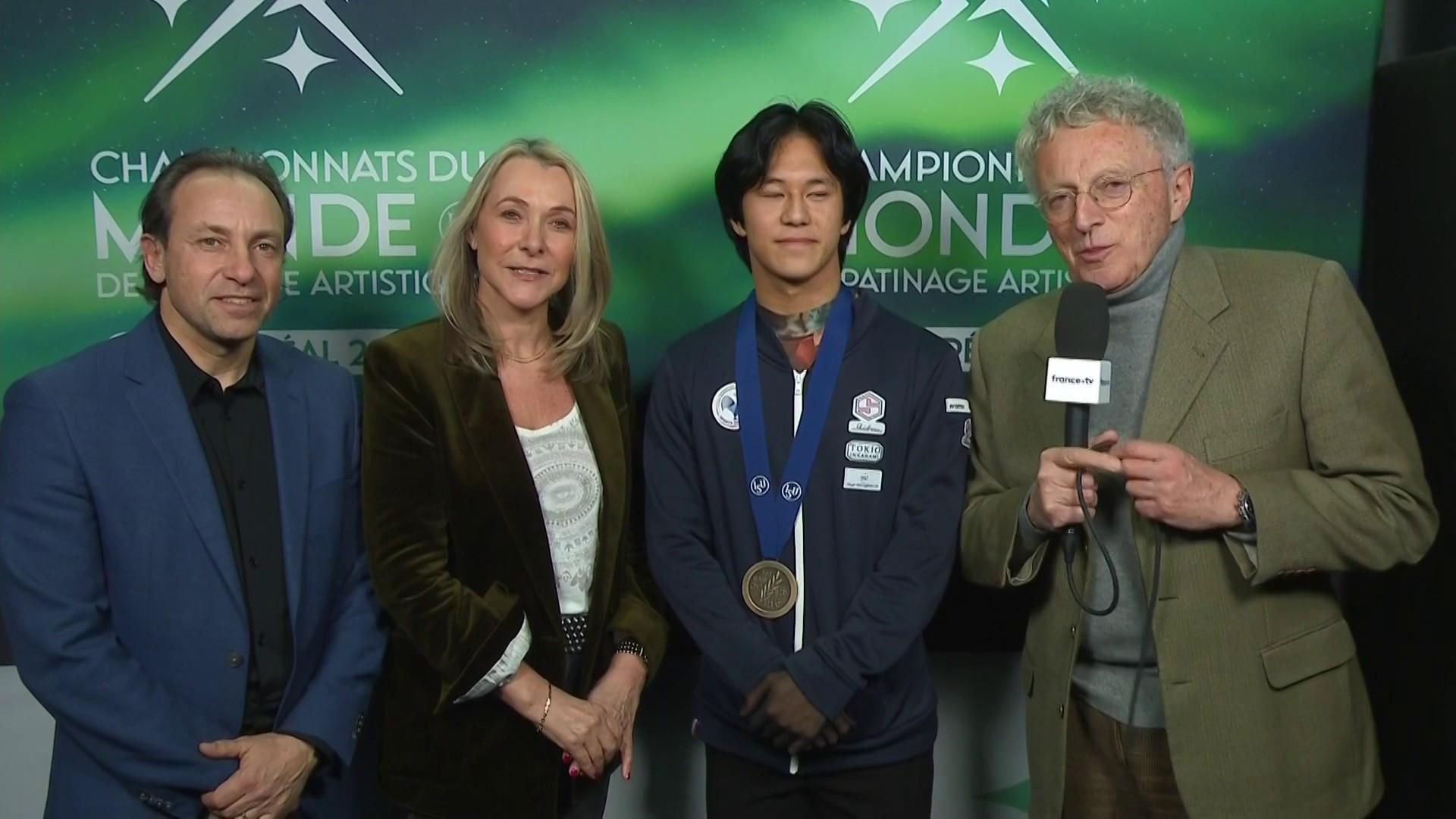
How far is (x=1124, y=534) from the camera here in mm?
2023

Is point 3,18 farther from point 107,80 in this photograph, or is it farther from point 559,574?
point 559,574

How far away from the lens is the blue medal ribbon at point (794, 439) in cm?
218

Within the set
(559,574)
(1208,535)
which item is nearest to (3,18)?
(559,574)

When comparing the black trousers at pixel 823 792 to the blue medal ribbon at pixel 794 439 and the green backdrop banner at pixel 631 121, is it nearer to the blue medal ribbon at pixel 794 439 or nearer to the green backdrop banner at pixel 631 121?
the blue medal ribbon at pixel 794 439

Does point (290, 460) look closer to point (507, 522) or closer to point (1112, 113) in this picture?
point (507, 522)

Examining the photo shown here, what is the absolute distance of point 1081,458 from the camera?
1799 millimetres

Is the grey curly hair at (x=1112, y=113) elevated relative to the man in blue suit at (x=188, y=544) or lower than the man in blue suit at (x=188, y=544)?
elevated

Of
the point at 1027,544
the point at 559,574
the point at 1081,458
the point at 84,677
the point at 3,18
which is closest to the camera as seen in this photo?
the point at 1081,458

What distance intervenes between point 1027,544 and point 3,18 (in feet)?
9.08

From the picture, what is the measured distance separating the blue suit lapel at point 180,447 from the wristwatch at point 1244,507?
1682mm

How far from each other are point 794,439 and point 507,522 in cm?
56

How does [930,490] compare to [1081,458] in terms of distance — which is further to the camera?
[930,490]

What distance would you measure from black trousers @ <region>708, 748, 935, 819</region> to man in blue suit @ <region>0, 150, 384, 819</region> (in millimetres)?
721

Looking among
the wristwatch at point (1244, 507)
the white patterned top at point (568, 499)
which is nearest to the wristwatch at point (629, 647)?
the white patterned top at point (568, 499)
